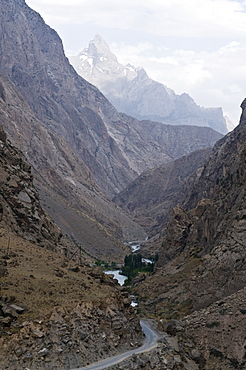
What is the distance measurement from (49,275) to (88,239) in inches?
3587

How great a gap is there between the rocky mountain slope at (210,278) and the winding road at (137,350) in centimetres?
390

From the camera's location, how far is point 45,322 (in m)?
36.0

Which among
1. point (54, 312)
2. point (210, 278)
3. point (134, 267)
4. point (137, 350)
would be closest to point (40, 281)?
point (54, 312)

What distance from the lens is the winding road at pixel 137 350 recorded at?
36.2 meters

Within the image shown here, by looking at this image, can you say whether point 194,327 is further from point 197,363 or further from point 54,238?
point 54,238

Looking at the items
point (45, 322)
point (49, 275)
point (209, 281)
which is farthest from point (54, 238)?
point (45, 322)

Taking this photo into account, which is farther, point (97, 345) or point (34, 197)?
point (34, 197)

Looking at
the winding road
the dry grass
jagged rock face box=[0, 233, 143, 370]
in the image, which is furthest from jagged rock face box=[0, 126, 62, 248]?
the winding road

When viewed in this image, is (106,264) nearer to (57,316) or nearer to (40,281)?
(40,281)

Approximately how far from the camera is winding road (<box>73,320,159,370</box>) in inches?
1426

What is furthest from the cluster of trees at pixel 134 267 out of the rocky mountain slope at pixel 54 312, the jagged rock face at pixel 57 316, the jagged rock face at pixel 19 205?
the jagged rock face at pixel 57 316

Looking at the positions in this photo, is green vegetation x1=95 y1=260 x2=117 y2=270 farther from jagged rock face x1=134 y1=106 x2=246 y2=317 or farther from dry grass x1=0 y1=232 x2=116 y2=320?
dry grass x1=0 y1=232 x2=116 y2=320

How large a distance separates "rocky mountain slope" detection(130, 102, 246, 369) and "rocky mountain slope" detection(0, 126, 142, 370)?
8.34 metres

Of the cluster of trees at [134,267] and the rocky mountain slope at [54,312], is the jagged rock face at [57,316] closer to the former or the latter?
the rocky mountain slope at [54,312]
